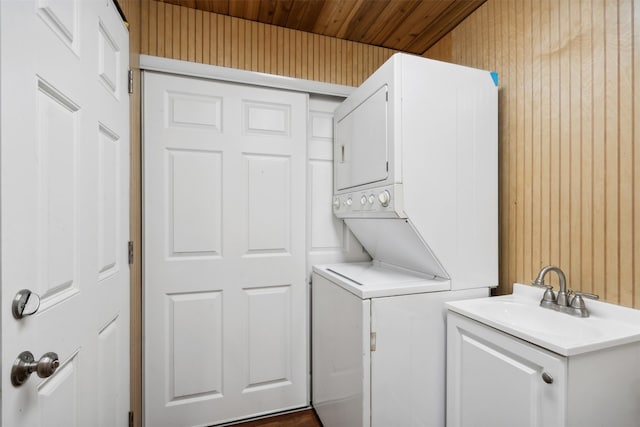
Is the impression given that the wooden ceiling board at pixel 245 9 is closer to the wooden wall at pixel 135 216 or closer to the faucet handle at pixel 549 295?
the wooden wall at pixel 135 216

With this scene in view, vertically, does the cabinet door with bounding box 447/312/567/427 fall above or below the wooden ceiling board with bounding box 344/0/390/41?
below

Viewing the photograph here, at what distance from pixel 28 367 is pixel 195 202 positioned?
1.33 m

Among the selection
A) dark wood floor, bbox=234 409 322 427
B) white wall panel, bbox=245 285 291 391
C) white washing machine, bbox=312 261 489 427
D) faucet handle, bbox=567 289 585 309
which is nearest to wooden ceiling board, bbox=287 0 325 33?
white washing machine, bbox=312 261 489 427

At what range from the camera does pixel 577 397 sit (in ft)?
3.37

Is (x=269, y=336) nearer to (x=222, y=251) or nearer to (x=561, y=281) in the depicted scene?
(x=222, y=251)

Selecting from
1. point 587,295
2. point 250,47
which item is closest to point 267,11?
point 250,47

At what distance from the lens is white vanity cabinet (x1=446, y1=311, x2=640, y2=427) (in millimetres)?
1027

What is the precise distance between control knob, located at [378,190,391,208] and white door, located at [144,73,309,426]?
0.76m

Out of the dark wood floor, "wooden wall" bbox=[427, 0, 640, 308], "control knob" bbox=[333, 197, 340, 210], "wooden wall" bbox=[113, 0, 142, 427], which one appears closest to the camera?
"wooden wall" bbox=[427, 0, 640, 308]

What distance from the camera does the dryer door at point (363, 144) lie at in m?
1.59

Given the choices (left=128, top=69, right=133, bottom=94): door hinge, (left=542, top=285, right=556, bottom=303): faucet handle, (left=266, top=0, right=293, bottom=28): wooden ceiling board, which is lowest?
(left=542, top=285, right=556, bottom=303): faucet handle

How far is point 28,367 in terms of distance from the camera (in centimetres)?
70

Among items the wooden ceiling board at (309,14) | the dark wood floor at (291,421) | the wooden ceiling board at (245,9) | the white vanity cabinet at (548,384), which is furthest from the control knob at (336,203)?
the dark wood floor at (291,421)

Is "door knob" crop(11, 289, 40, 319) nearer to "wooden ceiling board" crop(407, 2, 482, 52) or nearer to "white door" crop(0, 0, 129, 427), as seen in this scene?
"white door" crop(0, 0, 129, 427)
